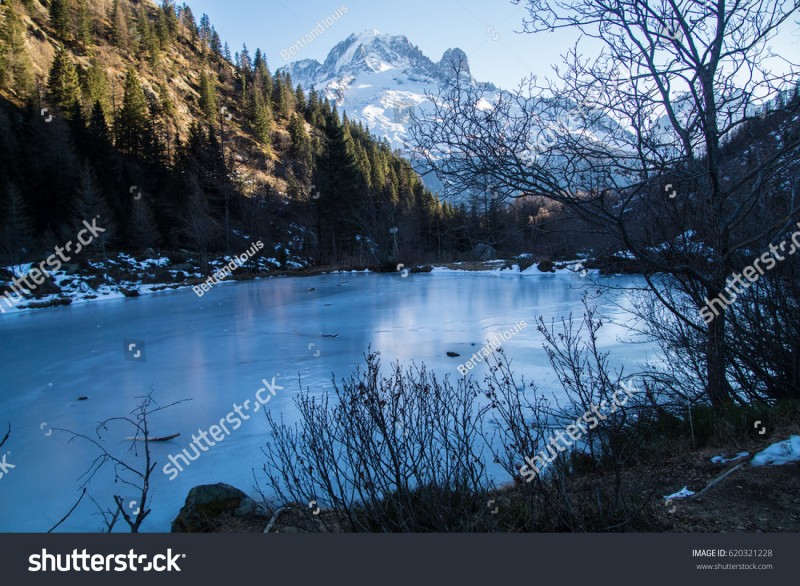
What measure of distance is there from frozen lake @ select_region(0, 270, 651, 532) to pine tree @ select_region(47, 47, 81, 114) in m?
34.0

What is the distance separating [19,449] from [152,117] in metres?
53.5

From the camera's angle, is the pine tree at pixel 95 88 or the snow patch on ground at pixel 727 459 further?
the pine tree at pixel 95 88

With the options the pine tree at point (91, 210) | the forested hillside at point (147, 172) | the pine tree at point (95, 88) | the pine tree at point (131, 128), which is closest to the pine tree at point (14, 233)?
the forested hillside at point (147, 172)

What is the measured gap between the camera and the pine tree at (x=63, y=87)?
133ft

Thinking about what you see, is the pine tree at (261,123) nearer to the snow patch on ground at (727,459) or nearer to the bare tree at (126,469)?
the bare tree at (126,469)

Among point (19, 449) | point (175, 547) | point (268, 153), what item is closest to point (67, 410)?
point (19, 449)

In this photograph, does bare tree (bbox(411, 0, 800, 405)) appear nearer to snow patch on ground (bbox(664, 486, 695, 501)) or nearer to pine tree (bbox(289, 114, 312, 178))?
snow patch on ground (bbox(664, 486, 695, 501))

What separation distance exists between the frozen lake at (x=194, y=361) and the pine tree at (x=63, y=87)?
34027 millimetres

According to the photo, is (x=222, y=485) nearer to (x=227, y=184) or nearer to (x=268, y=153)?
(x=227, y=184)

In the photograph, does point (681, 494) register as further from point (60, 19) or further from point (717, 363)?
point (60, 19)

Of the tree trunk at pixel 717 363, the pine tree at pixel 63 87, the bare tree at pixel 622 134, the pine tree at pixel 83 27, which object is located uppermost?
the pine tree at pixel 83 27

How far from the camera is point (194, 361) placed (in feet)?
27.5

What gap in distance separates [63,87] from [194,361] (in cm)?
4769

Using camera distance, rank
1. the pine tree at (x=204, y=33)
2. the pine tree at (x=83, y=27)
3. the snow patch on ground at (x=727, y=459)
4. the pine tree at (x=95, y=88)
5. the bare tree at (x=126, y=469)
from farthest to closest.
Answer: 1. the pine tree at (x=204, y=33)
2. the pine tree at (x=83, y=27)
3. the pine tree at (x=95, y=88)
4. the bare tree at (x=126, y=469)
5. the snow patch on ground at (x=727, y=459)
